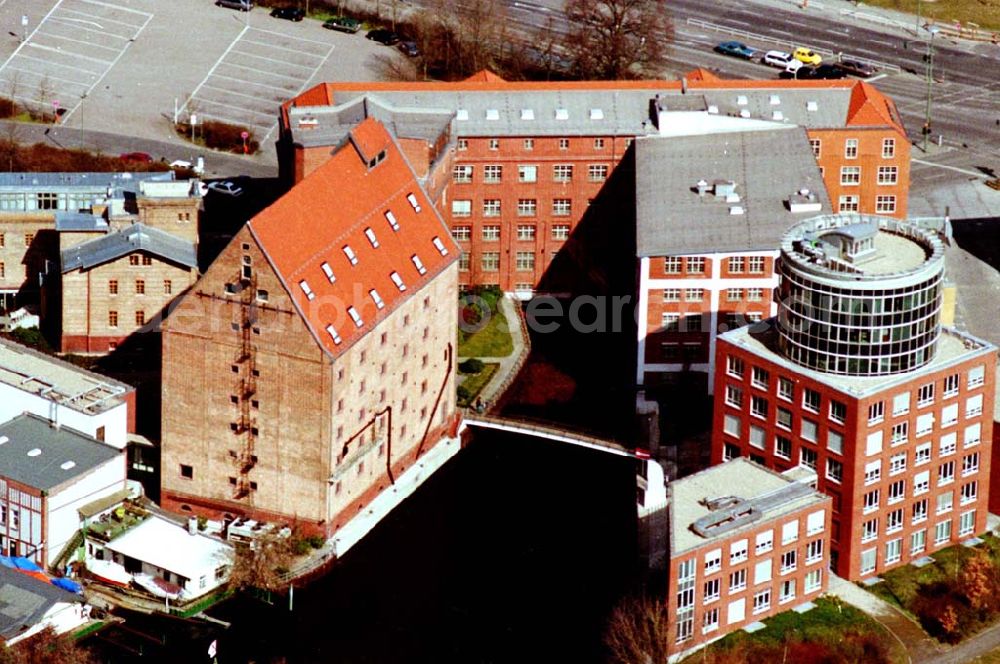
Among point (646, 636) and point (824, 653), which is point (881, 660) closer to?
point (824, 653)

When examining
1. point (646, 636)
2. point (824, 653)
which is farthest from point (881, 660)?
point (646, 636)

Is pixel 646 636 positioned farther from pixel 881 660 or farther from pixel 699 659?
pixel 881 660

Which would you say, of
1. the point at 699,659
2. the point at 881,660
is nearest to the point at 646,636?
the point at 699,659
